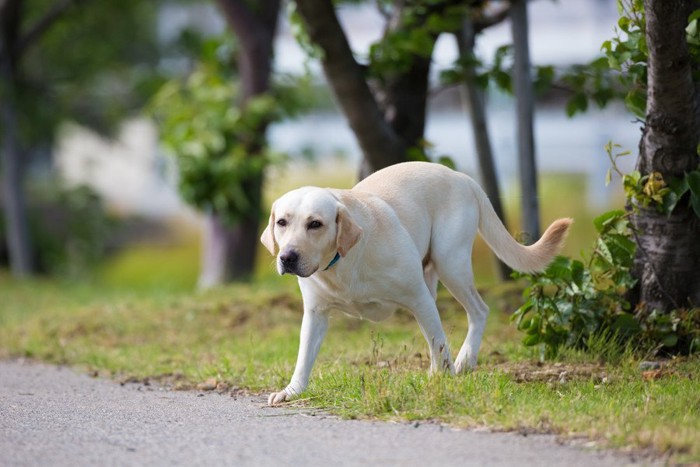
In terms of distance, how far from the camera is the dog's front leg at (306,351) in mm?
5355

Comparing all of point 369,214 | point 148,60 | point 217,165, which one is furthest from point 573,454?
point 148,60

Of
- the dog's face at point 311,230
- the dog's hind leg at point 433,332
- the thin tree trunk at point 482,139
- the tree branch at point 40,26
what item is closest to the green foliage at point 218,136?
the thin tree trunk at point 482,139

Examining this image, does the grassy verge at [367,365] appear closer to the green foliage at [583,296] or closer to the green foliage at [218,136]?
the green foliage at [583,296]

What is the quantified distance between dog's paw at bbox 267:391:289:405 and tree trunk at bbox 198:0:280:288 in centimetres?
715

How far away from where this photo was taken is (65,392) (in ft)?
20.2

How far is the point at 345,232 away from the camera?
16.5 ft

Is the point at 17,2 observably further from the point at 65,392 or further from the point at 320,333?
the point at 320,333

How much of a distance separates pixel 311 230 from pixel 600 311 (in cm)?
217

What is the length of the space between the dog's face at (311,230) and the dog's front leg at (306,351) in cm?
48

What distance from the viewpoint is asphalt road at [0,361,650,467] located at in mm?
4109

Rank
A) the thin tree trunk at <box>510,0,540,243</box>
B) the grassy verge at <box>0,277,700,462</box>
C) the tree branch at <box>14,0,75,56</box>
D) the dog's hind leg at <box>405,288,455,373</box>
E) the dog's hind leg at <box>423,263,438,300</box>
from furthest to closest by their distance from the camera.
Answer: the tree branch at <box>14,0,75,56</box>, the thin tree trunk at <box>510,0,540,243</box>, the dog's hind leg at <box>423,263,438,300</box>, the dog's hind leg at <box>405,288,455,373</box>, the grassy verge at <box>0,277,700,462</box>

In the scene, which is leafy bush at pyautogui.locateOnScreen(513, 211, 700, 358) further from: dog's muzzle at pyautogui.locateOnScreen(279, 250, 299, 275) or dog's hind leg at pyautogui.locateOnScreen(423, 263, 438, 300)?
dog's muzzle at pyautogui.locateOnScreen(279, 250, 299, 275)

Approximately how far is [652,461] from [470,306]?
210 cm

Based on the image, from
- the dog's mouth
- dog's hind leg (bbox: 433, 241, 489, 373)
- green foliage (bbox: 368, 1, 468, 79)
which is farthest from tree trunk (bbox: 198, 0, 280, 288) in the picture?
the dog's mouth
